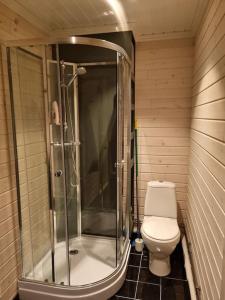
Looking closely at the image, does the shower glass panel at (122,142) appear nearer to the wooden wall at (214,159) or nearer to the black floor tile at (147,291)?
the black floor tile at (147,291)

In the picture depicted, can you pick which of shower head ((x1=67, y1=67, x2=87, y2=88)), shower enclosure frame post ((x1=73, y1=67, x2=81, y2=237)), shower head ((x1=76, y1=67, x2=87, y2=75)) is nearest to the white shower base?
shower enclosure frame post ((x1=73, y1=67, x2=81, y2=237))

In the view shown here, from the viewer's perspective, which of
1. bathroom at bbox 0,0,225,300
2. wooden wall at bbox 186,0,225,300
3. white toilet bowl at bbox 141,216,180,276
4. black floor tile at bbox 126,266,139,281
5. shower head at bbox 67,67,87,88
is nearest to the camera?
wooden wall at bbox 186,0,225,300

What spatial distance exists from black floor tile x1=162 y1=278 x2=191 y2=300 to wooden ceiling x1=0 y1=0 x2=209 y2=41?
97.2 inches

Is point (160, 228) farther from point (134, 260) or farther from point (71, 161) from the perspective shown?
point (71, 161)

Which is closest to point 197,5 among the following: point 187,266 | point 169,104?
point 169,104

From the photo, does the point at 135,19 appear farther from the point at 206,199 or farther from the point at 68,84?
the point at 206,199

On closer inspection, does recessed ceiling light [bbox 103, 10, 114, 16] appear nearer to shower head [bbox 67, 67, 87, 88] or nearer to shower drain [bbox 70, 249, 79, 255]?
shower head [bbox 67, 67, 87, 88]

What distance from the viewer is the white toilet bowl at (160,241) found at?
2.03 meters

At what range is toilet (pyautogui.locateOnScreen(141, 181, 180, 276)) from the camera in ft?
6.73

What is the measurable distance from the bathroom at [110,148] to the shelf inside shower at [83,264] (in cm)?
1

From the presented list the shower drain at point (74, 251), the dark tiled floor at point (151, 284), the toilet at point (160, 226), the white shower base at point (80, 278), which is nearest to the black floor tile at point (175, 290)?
the dark tiled floor at point (151, 284)

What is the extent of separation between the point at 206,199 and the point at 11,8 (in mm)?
2079

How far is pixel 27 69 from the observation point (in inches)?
72.3

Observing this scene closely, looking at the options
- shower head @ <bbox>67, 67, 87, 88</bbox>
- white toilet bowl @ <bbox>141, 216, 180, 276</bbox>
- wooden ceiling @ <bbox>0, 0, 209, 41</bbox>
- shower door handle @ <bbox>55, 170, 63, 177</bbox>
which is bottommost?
white toilet bowl @ <bbox>141, 216, 180, 276</bbox>
